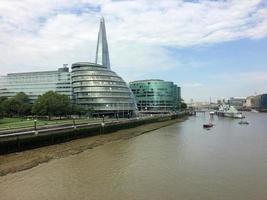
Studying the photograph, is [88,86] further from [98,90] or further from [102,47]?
[102,47]

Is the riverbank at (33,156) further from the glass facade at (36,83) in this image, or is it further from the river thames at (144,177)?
the glass facade at (36,83)

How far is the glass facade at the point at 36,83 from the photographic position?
14500cm

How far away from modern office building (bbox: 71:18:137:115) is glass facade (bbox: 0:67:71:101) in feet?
18.2

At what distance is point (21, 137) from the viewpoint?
4303 centimetres

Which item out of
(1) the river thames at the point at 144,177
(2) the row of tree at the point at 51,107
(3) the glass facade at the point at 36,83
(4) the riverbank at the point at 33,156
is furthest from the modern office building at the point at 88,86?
(1) the river thames at the point at 144,177

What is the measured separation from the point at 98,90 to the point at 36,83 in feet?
104

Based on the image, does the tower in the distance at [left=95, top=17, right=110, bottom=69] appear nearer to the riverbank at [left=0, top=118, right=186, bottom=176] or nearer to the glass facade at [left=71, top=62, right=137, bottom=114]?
the glass facade at [left=71, top=62, right=137, bottom=114]

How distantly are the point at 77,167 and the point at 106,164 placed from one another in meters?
2.83

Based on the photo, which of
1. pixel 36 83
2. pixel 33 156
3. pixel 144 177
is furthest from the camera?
pixel 36 83

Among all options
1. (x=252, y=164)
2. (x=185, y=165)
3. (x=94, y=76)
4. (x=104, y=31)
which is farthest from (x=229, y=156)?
(x=104, y=31)

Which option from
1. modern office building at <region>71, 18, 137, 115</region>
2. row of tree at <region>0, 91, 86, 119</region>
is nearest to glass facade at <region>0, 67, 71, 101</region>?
modern office building at <region>71, 18, 137, 115</region>

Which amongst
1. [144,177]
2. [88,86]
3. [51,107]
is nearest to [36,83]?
[88,86]

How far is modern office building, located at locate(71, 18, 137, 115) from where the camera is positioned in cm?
13388

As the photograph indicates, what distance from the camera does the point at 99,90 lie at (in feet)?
441
